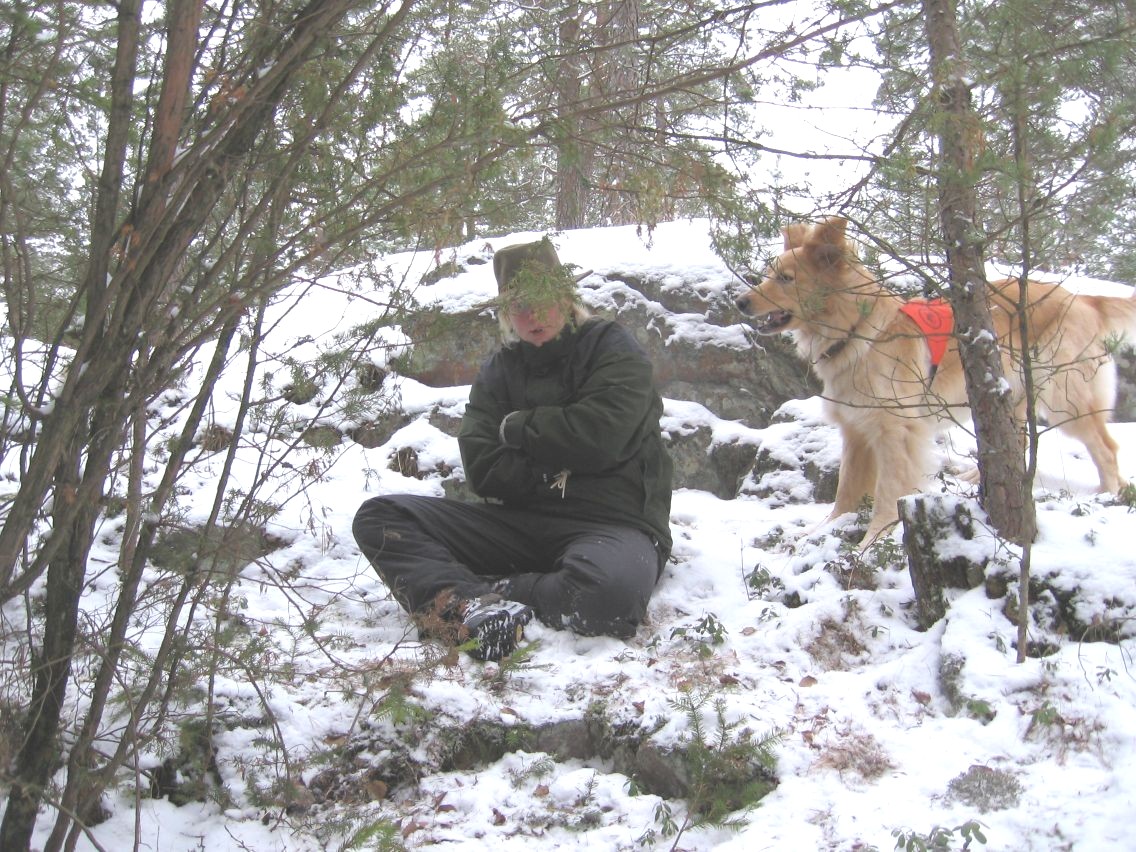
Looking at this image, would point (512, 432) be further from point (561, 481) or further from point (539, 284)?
point (539, 284)

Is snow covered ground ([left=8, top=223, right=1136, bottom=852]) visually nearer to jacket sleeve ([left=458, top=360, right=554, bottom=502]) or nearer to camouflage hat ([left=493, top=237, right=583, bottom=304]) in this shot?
camouflage hat ([left=493, top=237, right=583, bottom=304])

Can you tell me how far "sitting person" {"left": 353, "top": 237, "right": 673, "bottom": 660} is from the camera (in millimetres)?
3477

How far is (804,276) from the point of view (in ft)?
14.4

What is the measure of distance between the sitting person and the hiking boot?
16mm

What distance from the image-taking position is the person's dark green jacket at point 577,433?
12.3ft

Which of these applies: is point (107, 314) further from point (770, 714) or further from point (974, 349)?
point (974, 349)

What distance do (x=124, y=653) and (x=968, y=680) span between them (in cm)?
243

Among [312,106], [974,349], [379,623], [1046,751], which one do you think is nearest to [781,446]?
[974,349]

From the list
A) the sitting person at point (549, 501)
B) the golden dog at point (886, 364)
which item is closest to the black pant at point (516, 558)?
the sitting person at point (549, 501)

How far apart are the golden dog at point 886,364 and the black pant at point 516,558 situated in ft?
4.22

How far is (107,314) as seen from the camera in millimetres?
1991

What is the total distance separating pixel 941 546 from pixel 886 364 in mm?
1885

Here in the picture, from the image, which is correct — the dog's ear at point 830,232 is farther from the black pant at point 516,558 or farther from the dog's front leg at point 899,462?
the black pant at point 516,558

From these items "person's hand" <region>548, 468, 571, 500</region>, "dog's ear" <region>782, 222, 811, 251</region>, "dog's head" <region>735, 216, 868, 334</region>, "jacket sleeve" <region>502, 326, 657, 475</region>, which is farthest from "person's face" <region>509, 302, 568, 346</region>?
"dog's ear" <region>782, 222, 811, 251</region>
